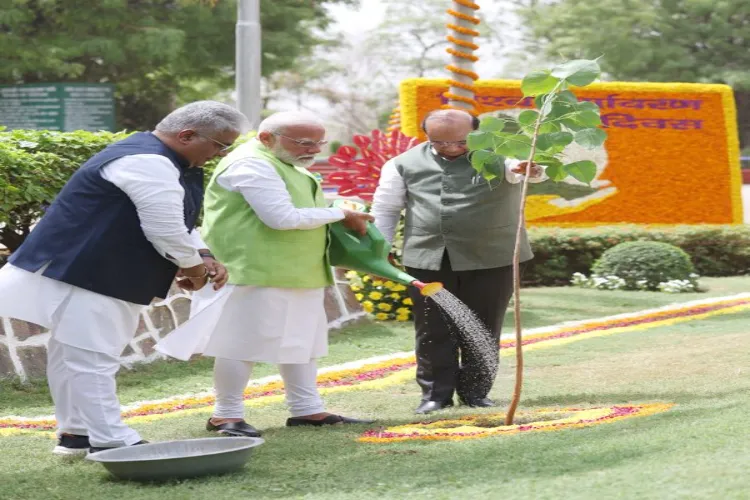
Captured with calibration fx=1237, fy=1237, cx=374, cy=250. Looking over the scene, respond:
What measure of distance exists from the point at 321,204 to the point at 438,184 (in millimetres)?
743

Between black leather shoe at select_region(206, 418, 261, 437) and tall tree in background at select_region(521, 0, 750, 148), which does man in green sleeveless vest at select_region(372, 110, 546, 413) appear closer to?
black leather shoe at select_region(206, 418, 261, 437)

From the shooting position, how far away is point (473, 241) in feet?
21.2

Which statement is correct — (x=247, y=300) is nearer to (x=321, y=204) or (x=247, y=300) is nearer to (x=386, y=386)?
(x=321, y=204)

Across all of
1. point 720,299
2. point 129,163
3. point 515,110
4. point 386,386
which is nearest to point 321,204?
point 129,163

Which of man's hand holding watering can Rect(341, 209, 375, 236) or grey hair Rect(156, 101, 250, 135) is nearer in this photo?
grey hair Rect(156, 101, 250, 135)

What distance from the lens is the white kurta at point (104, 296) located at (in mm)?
5004

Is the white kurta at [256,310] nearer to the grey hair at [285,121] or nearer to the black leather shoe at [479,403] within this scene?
the grey hair at [285,121]

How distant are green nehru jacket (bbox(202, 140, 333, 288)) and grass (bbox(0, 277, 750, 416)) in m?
1.96

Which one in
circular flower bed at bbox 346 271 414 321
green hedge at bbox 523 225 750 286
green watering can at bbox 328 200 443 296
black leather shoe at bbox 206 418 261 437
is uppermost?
green watering can at bbox 328 200 443 296

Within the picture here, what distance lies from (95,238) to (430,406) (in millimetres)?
2257

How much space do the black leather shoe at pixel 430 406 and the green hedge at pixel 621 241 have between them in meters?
8.11

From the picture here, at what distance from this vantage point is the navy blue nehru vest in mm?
5062

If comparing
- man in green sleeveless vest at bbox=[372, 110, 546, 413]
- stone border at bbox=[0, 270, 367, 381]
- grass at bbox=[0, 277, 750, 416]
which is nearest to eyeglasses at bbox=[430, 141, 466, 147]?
man in green sleeveless vest at bbox=[372, 110, 546, 413]

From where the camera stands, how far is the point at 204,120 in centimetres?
524
